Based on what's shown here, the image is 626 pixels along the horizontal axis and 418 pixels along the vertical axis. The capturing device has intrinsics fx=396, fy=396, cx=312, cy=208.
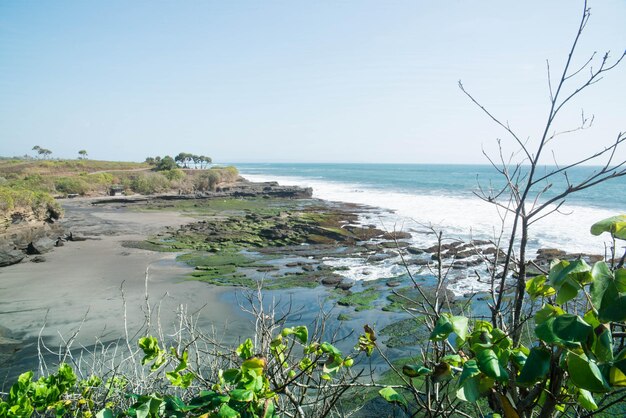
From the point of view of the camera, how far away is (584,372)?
85cm

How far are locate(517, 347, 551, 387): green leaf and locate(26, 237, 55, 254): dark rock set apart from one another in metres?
22.6

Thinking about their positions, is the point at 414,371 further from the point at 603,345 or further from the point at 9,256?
the point at 9,256

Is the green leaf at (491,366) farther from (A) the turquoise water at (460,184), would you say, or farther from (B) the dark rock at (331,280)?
(B) the dark rock at (331,280)

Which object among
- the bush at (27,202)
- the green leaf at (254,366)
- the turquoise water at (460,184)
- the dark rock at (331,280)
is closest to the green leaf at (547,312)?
the green leaf at (254,366)

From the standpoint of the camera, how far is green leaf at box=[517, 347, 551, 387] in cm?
94

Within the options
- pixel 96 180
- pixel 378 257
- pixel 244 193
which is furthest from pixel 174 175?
pixel 378 257

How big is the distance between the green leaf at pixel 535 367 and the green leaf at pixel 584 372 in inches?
3.4

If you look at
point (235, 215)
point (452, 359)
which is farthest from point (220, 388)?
point (235, 215)

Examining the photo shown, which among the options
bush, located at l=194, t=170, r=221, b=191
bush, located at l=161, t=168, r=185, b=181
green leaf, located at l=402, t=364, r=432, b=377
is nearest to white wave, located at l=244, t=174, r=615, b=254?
green leaf, located at l=402, t=364, r=432, b=377

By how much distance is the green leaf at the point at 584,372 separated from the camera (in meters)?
0.83

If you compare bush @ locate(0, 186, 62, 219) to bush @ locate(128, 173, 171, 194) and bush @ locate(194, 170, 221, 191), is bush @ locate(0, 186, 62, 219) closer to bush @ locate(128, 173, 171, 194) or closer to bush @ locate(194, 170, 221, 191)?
bush @ locate(128, 173, 171, 194)

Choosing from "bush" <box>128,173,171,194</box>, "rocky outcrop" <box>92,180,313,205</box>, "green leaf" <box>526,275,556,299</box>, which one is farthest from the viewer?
"bush" <box>128,173,171,194</box>

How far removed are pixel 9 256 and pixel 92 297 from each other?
22.5 ft

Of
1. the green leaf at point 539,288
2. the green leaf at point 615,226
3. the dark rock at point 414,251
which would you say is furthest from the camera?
the dark rock at point 414,251
